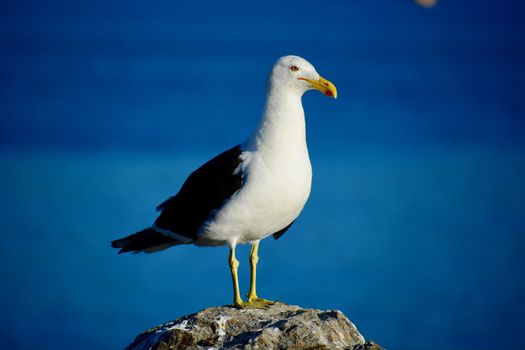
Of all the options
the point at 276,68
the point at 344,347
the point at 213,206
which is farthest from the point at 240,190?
the point at 344,347

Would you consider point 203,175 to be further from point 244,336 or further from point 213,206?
point 244,336

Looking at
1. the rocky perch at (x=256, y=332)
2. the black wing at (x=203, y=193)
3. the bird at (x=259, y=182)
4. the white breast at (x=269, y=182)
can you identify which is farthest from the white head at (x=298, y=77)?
the rocky perch at (x=256, y=332)

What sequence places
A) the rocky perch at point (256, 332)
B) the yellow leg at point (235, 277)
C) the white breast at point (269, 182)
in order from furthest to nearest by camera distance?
the yellow leg at point (235, 277) → the white breast at point (269, 182) → the rocky perch at point (256, 332)

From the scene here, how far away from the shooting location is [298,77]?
679 centimetres

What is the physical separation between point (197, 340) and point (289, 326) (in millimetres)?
752

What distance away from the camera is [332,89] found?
22.2 feet

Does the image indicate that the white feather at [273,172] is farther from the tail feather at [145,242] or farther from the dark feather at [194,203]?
the tail feather at [145,242]

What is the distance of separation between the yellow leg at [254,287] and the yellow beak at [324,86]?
5.25 feet

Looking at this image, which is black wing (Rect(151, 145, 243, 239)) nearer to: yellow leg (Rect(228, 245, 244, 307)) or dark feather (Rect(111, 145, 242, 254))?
dark feather (Rect(111, 145, 242, 254))

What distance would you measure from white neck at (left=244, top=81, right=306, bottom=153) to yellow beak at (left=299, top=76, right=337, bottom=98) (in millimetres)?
147

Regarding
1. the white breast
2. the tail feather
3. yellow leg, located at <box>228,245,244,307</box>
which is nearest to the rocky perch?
yellow leg, located at <box>228,245,244,307</box>

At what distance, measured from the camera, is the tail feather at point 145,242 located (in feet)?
24.1

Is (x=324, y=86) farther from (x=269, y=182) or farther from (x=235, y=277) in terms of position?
(x=235, y=277)

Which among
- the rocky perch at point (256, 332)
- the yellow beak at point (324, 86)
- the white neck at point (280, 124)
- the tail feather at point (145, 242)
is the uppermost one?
the yellow beak at point (324, 86)
